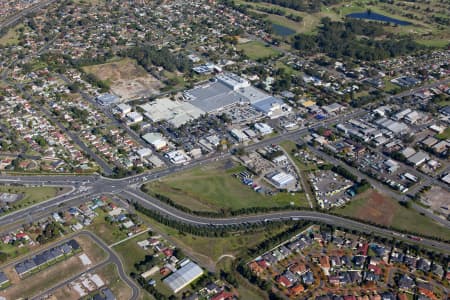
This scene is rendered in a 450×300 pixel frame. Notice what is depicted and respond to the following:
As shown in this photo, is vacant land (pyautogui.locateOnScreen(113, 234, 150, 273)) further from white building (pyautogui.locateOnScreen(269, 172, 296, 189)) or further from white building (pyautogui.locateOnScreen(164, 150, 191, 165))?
white building (pyautogui.locateOnScreen(269, 172, 296, 189))

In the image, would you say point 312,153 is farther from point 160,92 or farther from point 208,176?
point 160,92

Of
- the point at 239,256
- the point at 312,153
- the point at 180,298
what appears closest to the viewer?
the point at 180,298

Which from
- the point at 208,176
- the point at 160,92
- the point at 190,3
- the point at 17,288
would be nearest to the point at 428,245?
the point at 208,176

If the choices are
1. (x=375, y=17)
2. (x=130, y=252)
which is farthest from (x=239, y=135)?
(x=375, y=17)

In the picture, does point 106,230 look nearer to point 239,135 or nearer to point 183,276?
point 183,276

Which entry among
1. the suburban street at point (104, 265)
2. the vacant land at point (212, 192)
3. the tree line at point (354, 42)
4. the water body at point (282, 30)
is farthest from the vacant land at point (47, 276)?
the water body at point (282, 30)

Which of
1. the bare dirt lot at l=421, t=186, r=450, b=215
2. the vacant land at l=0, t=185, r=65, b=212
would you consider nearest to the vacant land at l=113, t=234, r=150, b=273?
the vacant land at l=0, t=185, r=65, b=212

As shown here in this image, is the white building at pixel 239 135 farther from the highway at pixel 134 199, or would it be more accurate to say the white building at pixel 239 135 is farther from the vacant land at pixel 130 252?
the vacant land at pixel 130 252
